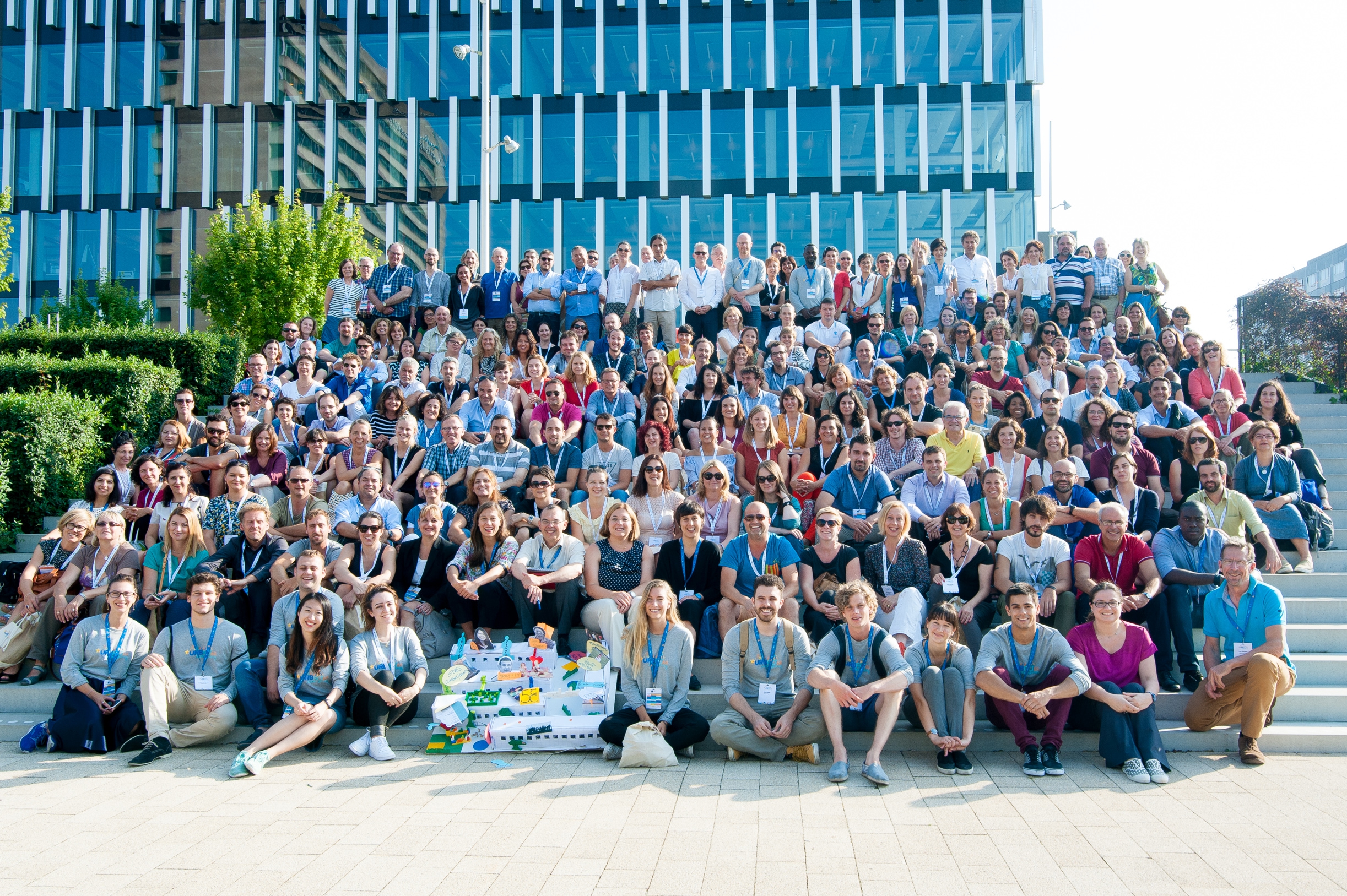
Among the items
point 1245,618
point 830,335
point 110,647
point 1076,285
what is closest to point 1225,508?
point 1245,618

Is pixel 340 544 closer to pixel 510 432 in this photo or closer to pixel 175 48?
pixel 510 432

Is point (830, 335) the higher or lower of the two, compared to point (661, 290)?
lower

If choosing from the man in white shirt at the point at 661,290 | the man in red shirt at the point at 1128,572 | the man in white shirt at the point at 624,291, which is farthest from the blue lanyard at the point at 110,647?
the man in white shirt at the point at 661,290

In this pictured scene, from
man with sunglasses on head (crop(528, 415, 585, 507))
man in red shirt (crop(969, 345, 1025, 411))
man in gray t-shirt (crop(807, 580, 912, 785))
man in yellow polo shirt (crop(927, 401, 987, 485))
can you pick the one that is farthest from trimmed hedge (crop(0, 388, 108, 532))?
man in red shirt (crop(969, 345, 1025, 411))

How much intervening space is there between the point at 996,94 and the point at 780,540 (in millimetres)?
25277

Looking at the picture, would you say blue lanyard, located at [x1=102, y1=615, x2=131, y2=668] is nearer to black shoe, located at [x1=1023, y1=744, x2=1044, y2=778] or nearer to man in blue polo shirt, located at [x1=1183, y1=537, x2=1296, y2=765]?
black shoe, located at [x1=1023, y1=744, x2=1044, y2=778]

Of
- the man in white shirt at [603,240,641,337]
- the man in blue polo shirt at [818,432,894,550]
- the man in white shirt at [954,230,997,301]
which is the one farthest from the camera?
the man in white shirt at [954,230,997,301]

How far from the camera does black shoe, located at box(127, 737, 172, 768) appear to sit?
227 inches

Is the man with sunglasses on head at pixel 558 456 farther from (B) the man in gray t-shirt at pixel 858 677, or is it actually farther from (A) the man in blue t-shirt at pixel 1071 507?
(A) the man in blue t-shirt at pixel 1071 507

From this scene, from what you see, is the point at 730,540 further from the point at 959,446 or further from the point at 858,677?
the point at 959,446

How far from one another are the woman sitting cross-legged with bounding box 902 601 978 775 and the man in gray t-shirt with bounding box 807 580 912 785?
155 millimetres

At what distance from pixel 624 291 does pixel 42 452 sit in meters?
6.80

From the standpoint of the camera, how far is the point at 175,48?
30250mm

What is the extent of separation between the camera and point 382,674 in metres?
6.05
